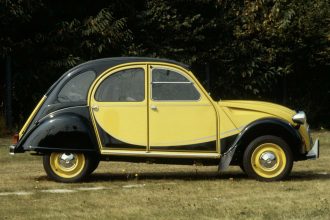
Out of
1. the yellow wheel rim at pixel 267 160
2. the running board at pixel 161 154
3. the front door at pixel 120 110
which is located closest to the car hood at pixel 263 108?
the yellow wheel rim at pixel 267 160

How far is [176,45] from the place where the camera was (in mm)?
25984

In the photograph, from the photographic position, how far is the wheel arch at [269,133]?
12766 millimetres

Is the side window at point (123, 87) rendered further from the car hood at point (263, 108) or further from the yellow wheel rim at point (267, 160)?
the yellow wheel rim at point (267, 160)

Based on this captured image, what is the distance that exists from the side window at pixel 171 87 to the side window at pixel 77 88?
3.09 ft

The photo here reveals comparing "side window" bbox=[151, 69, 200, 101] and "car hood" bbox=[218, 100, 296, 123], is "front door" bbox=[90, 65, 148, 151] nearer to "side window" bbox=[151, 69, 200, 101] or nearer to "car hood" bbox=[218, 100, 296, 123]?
"side window" bbox=[151, 69, 200, 101]

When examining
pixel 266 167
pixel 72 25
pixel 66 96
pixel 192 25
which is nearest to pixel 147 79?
pixel 66 96

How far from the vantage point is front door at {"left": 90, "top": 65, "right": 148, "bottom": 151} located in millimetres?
12711

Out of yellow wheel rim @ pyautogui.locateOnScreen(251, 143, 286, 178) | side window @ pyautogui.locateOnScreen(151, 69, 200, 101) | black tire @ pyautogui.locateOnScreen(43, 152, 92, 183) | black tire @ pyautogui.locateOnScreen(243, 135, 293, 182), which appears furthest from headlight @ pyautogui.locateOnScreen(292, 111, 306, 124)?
black tire @ pyautogui.locateOnScreen(43, 152, 92, 183)

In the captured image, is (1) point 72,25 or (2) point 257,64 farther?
(2) point 257,64

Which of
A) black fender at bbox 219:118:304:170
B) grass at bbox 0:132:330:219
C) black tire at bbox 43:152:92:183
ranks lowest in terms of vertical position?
grass at bbox 0:132:330:219

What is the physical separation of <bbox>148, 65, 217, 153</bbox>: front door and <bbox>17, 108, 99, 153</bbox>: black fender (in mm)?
916

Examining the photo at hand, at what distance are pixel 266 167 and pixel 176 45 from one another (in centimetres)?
1347

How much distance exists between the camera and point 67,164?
1278 centimetres

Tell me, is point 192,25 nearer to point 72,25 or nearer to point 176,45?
point 176,45
